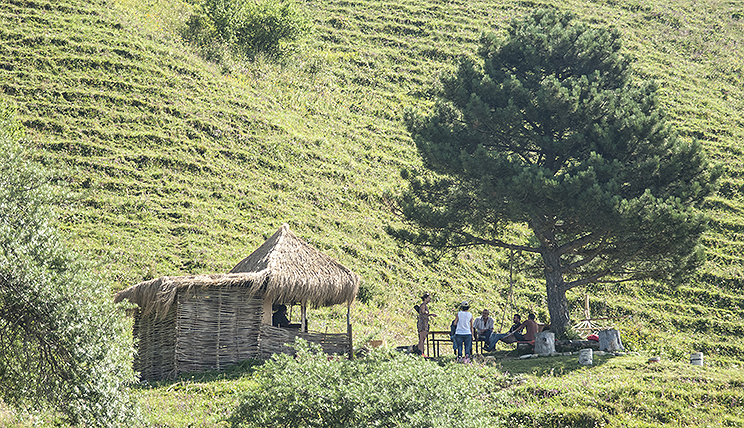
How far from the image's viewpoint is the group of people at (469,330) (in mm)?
15969

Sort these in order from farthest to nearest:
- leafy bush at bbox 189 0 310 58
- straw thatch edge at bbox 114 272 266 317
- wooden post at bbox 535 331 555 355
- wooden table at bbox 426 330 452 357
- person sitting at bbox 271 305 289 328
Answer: leafy bush at bbox 189 0 310 58 → person sitting at bbox 271 305 289 328 → wooden post at bbox 535 331 555 355 → wooden table at bbox 426 330 452 357 → straw thatch edge at bbox 114 272 266 317

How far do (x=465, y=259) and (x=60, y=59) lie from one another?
24.1 metres

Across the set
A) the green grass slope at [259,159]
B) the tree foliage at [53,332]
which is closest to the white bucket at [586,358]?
the green grass slope at [259,159]

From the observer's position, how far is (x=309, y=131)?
1458 inches

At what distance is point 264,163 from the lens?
3256 cm

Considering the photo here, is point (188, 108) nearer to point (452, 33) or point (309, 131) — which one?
point (309, 131)

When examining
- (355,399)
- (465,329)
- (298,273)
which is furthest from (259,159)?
(355,399)

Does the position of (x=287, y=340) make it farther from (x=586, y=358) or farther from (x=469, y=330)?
(x=586, y=358)

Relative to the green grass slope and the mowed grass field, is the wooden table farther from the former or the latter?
the mowed grass field

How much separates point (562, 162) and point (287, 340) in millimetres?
9893

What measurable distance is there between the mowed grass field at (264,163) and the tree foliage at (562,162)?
109 inches

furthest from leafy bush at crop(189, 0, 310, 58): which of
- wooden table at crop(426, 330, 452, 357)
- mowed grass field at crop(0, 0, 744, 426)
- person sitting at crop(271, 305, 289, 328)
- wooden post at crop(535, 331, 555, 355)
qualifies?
wooden post at crop(535, 331, 555, 355)

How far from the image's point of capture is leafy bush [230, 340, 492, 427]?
945 centimetres

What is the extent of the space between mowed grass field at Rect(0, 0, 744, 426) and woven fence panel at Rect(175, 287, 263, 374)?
1.41 metres
